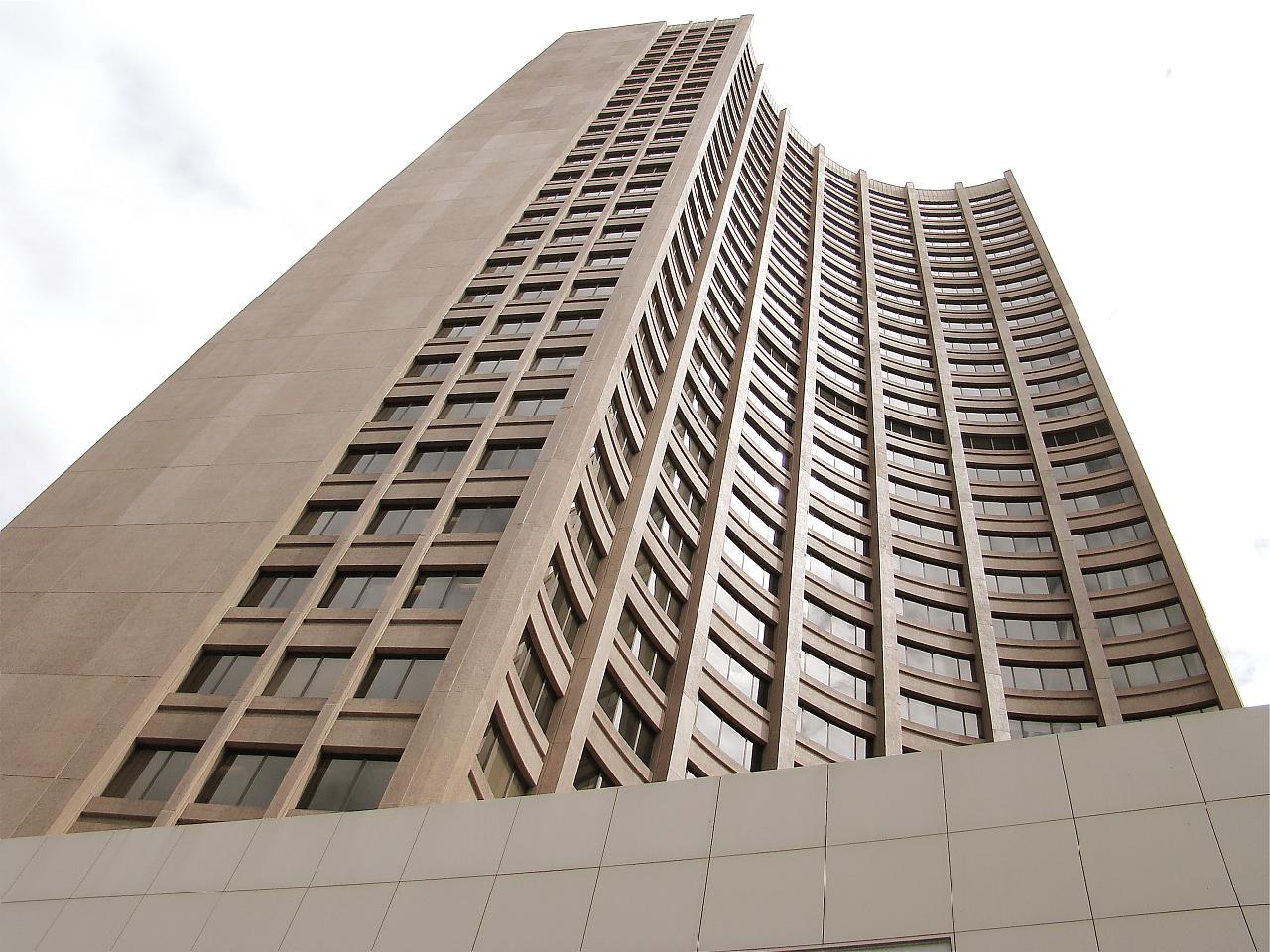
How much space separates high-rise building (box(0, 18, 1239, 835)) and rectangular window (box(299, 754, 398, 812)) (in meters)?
0.10

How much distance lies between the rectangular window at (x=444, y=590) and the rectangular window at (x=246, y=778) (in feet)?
17.7

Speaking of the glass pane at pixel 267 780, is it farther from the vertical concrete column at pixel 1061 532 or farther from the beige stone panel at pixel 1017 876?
the vertical concrete column at pixel 1061 532

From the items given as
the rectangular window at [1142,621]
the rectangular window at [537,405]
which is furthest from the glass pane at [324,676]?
the rectangular window at [1142,621]

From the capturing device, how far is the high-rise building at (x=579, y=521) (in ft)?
76.6

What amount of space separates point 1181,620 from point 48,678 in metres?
45.5

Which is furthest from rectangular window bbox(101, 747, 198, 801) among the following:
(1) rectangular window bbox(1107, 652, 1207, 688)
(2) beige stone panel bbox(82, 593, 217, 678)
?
(1) rectangular window bbox(1107, 652, 1207, 688)

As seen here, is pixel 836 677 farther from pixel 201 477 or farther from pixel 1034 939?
pixel 1034 939

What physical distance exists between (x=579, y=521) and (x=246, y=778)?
12957 millimetres

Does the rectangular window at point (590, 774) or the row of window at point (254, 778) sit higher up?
the rectangular window at point (590, 774)

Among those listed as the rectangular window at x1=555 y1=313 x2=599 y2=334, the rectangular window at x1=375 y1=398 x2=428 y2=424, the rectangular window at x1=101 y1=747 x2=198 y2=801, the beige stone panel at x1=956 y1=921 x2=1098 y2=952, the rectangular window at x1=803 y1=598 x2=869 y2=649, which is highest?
the rectangular window at x1=555 y1=313 x2=599 y2=334

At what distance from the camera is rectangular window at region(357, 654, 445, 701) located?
23031 millimetres

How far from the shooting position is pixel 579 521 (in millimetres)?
30797

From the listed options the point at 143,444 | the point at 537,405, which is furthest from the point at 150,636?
the point at 537,405

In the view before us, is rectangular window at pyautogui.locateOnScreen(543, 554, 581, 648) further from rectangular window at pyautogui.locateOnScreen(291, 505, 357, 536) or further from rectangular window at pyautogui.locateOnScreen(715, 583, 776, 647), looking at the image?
rectangular window at pyautogui.locateOnScreen(715, 583, 776, 647)
